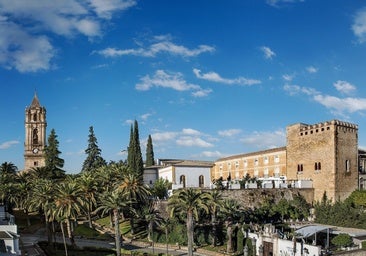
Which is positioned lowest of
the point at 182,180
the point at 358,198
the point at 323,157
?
the point at 358,198

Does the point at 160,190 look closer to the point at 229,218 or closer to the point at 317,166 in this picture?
the point at 229,218

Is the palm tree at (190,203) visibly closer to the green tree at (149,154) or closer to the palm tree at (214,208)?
the palm tree at (214,208)

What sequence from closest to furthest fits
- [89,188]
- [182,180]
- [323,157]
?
[89,188] < [323,157] < [182,180]

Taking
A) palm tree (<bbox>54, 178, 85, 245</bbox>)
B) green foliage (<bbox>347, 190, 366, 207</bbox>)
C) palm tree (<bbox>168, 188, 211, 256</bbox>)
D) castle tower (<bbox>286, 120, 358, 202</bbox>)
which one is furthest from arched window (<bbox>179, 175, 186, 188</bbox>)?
palm tree (<bbox>54, 178, 85, 245</bbox>)

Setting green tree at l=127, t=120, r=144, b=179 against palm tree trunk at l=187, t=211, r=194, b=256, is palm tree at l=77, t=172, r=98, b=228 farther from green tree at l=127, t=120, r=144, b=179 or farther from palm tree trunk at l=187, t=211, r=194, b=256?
palm tree trunk at l=187, t=211, r=194, b=256

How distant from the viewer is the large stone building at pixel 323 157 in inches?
2077

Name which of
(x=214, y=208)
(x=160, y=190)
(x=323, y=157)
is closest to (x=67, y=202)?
(x=214, y=208)

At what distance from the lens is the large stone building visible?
52.8 metres

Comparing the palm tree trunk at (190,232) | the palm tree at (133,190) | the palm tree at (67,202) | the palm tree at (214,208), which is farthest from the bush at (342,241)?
the palm tree at (67,202)

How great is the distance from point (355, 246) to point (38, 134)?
204ft

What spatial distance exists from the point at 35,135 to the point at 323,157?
179ft

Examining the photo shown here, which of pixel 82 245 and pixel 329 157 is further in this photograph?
pixel 329 157

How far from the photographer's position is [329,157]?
53.0m

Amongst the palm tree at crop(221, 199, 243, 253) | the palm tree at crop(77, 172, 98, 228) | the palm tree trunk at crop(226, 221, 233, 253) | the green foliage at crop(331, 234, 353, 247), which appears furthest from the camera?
the palm tree at crop(77, 172, 98, 228)
